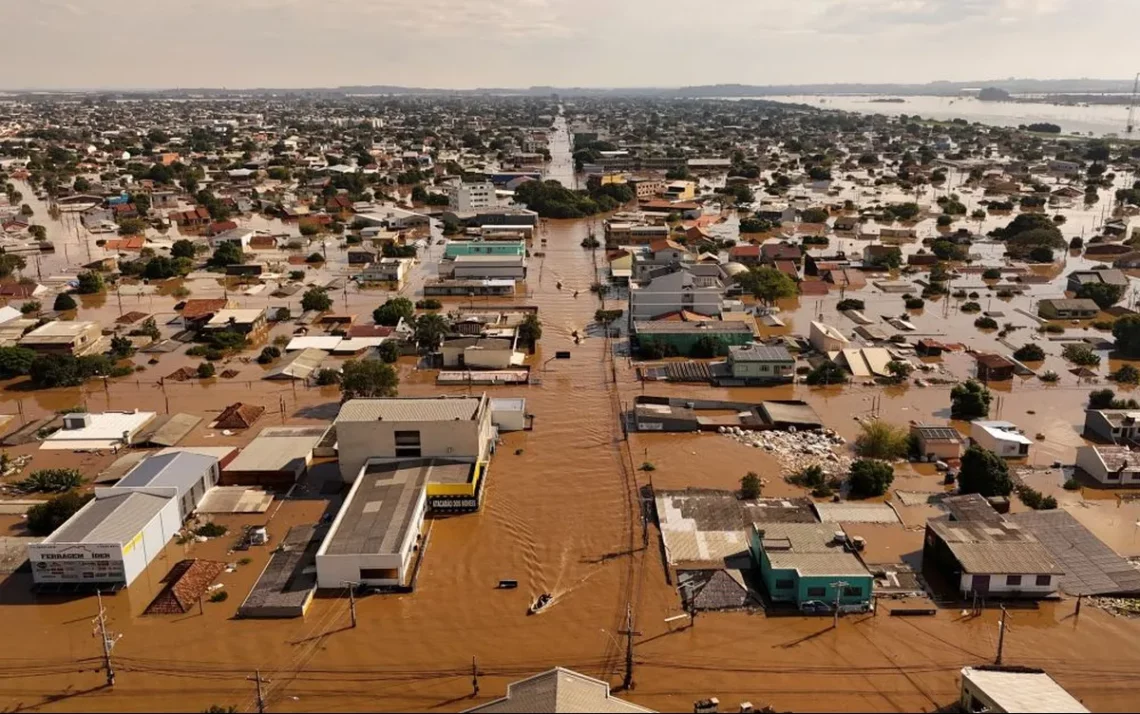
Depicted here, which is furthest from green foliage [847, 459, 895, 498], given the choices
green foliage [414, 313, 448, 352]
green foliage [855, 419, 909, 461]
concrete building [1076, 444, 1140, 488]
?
green foliage [414, 313, 448, 352]

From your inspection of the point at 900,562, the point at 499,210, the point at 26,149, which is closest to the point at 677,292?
the point at 900,562

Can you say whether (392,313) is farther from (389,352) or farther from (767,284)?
(767,284)

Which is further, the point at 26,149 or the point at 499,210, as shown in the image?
the point at 26,149

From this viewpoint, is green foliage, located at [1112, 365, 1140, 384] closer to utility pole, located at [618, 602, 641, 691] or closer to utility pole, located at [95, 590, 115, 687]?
utility pole, located at [618, 602, 641, 691]

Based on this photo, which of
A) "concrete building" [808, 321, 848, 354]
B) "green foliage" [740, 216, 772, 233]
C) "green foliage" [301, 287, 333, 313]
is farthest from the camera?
"green foliage" [740, 216, 772, 233]

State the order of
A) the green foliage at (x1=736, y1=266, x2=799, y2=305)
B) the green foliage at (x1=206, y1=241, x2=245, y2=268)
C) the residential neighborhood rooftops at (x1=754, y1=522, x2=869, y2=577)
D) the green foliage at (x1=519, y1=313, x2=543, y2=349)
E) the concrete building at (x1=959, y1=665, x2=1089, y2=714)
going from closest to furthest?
1. the concrete building at (x1=959, y1=665, x2=1089, y2=714)
2. the residential neighborhood rooftops at (x1=754, y1=522, x2=869, y2=577)
3. the green foliage at (x1=519, y1=313, x2=543, y2=349)
4. the green foliage at (x1=736, y1=266, x2=799, y2=305)
5. the green foliage at (x1=206, y1=241, x2=245, y2=268)

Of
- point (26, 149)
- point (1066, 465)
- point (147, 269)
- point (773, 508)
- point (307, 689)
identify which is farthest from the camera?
point (26, 149)

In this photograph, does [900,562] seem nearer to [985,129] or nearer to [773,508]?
[773,508]
